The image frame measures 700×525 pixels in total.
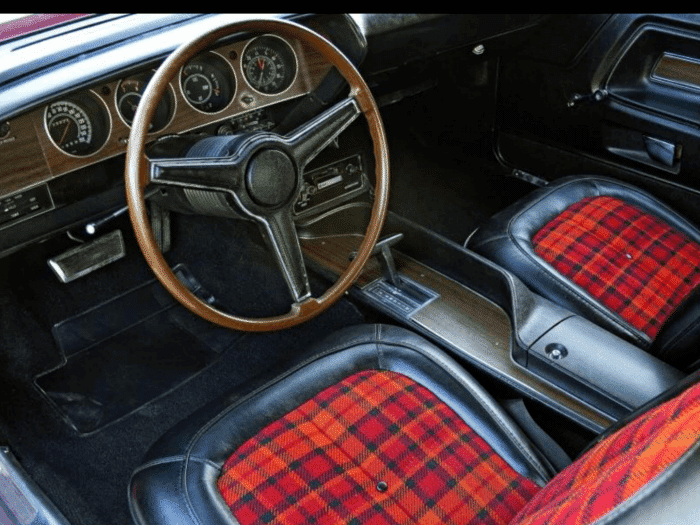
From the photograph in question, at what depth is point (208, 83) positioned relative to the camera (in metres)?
1.65

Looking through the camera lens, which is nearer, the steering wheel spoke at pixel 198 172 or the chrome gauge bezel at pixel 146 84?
the steering wheel spoke at pixel 198 172

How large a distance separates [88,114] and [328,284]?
0.75 metres

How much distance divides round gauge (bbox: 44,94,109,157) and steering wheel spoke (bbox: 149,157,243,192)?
0.26 metres

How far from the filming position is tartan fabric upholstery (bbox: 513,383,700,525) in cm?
74

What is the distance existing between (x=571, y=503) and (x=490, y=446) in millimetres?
508

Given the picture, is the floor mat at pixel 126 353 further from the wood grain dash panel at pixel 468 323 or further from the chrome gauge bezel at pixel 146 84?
the chrome gauge bezel at pixel 146 84

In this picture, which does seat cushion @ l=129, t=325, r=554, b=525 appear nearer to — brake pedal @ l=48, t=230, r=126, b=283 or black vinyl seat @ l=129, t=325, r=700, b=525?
black vinyl seat @ l=129, t=325, r=700, b=525

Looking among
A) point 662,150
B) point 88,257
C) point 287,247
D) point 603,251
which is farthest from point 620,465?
point 662,150

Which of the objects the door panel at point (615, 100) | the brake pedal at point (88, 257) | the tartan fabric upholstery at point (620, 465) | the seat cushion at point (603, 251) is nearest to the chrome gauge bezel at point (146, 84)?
the brake pedal at point (88, 257)

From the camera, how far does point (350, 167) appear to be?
2230mm

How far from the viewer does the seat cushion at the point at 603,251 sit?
177 cm

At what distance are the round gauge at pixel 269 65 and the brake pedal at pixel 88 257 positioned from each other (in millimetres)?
505

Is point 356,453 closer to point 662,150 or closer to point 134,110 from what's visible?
point 134,110

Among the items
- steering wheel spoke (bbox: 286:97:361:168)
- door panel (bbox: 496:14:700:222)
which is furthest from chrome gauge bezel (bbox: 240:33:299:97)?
door panel (bbox: 496:14:700:222)
